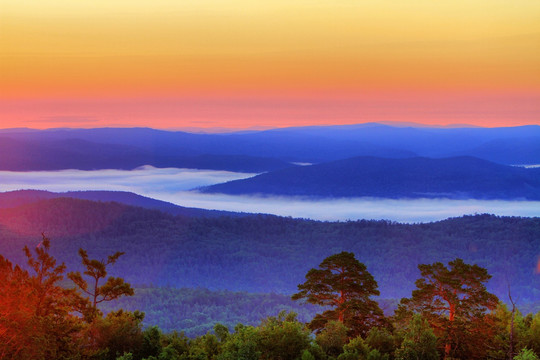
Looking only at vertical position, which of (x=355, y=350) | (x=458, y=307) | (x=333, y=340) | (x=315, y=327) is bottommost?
(x=315, y=327)

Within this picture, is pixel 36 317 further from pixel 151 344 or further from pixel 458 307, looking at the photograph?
pixel 458 307

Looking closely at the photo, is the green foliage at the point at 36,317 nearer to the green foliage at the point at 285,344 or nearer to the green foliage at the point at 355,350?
the green foliage at the point at 285,344

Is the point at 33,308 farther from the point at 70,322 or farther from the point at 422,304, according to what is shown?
the point at 422,304

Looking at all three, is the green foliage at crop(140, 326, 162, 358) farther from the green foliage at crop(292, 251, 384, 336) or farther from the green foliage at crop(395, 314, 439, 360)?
the green foliage at crop(395, 314, 439, 360)

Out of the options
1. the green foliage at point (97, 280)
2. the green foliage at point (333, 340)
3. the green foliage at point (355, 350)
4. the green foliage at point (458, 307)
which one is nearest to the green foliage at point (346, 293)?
the green foliage at point (458, 307)

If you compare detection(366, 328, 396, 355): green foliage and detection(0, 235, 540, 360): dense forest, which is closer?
detection(0, 235, 540, 360): dense forest

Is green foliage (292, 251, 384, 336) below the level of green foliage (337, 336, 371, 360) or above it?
above

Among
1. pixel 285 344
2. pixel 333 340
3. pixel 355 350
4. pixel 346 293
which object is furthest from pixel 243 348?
pixel 346 293

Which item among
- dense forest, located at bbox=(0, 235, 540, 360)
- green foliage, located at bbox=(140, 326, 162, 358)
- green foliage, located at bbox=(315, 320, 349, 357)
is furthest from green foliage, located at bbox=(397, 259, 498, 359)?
green foliage, located at bbox=(140, 326, 162, 358)

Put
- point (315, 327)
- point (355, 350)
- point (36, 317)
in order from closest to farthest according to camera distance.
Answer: point (36, 317)
point (355, 350)
point (315, 327)
